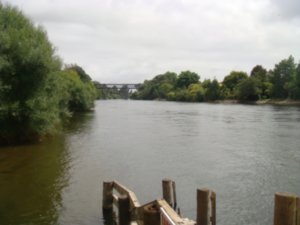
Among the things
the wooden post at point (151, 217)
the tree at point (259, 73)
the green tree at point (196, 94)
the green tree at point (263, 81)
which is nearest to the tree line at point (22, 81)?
the wooden post at point (151, 217)

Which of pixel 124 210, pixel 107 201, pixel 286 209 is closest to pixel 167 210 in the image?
pixel 286 209

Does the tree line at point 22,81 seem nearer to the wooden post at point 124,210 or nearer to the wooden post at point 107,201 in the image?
the wooden post at point 107,201

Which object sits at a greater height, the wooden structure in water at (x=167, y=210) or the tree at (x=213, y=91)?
the tree at (x=213, y=91)

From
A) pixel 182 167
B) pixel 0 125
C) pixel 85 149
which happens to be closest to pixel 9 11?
pixel 0 125

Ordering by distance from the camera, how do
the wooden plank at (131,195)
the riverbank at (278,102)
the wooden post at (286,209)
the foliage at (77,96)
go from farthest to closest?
the riverbank at (278,102), the foliage at (77,96), the wooden plank at (131,195), the wooden post at (286,209)

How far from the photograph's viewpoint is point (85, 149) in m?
29.4

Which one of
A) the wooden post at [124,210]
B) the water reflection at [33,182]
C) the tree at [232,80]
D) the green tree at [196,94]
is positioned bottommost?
the water reflection at [33,182]

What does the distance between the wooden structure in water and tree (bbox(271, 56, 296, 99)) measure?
112 metres

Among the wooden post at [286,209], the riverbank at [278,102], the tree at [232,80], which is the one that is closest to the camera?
the wooden post at [286,209]

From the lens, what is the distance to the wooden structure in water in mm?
8117

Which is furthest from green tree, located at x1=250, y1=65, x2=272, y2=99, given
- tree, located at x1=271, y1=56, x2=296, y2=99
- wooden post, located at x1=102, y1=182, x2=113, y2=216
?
wooden post, located at x1=102, y1=182, x2=113, y2=216

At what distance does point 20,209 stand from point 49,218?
1544 mm

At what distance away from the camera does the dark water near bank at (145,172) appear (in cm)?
1486

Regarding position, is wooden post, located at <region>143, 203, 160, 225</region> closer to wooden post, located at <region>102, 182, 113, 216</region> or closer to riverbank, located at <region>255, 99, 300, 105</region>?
wooden post, located at <region>102, 182, 113, 216</region>
